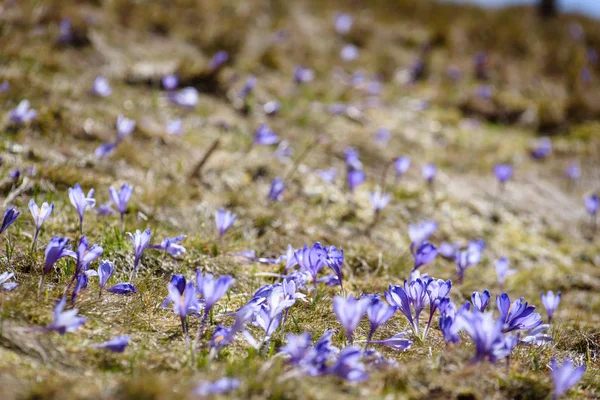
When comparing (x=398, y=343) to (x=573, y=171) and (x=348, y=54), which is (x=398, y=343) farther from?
(x=348, y=54)

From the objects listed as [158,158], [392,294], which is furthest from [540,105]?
[392,294]

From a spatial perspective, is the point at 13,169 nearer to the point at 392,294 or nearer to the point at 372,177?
the point at 392,294

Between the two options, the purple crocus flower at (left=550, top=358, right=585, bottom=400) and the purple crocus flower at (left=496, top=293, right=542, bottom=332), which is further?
the purple crocus flower at (left=496, top=293, right=542, bottom=332)

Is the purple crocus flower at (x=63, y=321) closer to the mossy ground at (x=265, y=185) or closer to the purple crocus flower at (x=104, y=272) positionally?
the mossy ground at (x=265, y=185)

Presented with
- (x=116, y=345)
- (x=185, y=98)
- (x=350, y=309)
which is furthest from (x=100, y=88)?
(x=350, y=309)

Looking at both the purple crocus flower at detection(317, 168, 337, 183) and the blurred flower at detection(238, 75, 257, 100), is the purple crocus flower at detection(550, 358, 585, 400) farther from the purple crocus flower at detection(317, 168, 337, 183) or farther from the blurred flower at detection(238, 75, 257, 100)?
the blurred flower at detection(238, 75, 257, 100)

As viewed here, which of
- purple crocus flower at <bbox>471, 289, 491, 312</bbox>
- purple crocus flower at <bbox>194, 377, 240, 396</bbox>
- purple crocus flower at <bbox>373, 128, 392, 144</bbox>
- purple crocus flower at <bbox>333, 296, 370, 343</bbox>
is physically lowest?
purple crocus flower at <bbox>373, 128, 392, 144</bbox>

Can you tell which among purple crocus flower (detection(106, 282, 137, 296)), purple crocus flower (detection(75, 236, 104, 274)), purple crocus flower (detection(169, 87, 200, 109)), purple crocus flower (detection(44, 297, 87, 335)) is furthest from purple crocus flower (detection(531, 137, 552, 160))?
purple crocus flower (detection(44, 297, 87, 335))

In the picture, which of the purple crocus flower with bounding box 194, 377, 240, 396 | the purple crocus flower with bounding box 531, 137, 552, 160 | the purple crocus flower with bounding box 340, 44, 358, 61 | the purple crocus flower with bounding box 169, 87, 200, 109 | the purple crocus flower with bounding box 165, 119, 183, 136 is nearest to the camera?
the purple crocus flower with bounding box 194, 377, 240, 396
